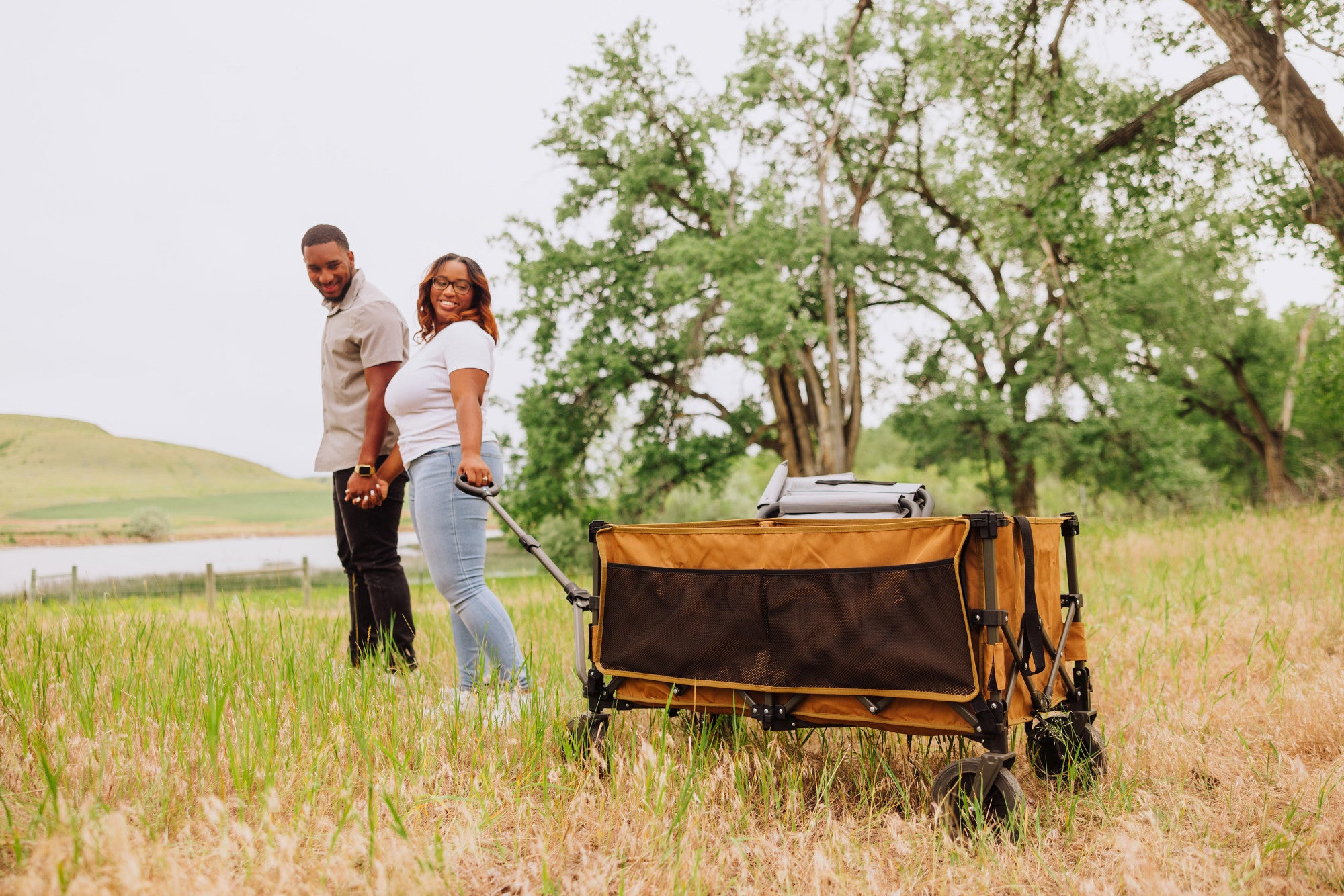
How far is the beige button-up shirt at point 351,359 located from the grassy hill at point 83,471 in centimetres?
334

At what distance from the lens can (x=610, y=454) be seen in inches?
691

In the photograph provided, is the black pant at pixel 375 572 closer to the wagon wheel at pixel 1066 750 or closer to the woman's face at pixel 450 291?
the woman's face at pixel 450 291

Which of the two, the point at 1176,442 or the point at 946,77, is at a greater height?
the point at 946,77

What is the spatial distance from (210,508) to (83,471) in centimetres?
303

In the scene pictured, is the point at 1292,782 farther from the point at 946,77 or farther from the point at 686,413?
the point at 686,413

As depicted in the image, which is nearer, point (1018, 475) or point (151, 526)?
point (151, 526)

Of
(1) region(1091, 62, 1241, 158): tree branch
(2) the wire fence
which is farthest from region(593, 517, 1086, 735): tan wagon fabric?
(1) region(1091, 62, 1241, 158): tree branch

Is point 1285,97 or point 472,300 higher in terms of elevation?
point 1285,97

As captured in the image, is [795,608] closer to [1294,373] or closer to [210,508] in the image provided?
[210,508]

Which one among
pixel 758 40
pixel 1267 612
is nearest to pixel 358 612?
pixel 1267 612

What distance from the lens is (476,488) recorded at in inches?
116

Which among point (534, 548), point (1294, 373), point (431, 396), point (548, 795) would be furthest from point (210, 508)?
point (1294, 373)

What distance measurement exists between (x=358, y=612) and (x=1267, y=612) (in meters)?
4.51

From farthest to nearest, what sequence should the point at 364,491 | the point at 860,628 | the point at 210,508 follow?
the point at 210,508, the point at 364,491, the point at 860,628
